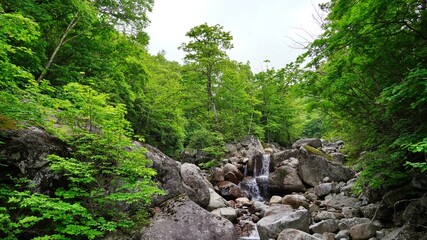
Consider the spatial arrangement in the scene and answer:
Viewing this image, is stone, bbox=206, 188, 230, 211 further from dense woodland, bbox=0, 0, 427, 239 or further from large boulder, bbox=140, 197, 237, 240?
dense woodland, bbox=0, 0, 427, 239

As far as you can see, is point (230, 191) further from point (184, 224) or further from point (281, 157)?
point (184, 224)

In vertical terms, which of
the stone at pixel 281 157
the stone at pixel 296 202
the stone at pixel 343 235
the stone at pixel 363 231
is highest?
the stone at pixel 281 157

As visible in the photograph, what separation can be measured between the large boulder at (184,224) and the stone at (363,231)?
353 cm

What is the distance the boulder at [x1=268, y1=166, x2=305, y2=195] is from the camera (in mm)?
13375

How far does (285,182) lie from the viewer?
13555 mm

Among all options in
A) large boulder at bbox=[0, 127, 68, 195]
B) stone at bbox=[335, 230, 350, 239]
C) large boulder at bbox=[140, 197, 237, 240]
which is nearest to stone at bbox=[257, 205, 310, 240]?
stone at bbox=[335, 230, 350, 239]

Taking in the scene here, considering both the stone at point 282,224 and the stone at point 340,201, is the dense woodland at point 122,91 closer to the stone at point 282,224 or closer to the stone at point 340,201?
A: the stone at point 340,201

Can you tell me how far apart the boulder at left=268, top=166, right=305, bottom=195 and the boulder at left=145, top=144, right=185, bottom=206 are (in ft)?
24.0

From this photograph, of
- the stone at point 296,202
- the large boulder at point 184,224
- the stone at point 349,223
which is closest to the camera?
the large boulder at point 184,224

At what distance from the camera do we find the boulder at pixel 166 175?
7.82 meters

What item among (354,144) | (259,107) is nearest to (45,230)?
(354,144)

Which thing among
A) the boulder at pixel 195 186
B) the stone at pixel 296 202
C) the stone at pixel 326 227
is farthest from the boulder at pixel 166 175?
the stone at pixel 296 202

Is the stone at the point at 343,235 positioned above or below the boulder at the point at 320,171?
below

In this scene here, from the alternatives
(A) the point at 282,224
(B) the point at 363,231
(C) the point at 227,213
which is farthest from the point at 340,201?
(C) the point at 227,213
